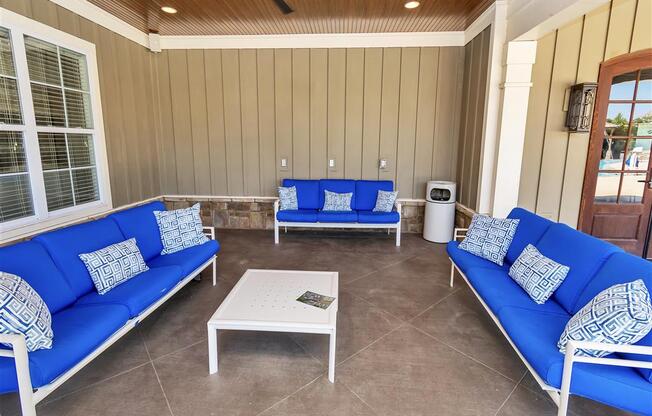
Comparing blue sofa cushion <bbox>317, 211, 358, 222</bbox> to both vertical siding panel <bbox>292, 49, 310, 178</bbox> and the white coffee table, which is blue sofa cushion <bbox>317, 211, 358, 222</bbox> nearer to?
vertical siding panel <bbox>292, 49, 310, 178</bbox>

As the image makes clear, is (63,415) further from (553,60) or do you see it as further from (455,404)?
(553,60)

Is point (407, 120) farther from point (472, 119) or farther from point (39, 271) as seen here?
point (39, 271)

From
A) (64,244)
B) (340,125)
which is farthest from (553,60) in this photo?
(64,244)

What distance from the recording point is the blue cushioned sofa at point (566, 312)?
1516mm

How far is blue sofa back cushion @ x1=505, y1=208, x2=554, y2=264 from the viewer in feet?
8.92

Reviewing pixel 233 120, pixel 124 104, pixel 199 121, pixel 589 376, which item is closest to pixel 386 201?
pixel 233 120

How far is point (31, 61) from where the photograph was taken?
3.19m

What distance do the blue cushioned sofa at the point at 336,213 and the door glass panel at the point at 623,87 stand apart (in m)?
2.80

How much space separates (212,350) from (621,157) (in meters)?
4.80

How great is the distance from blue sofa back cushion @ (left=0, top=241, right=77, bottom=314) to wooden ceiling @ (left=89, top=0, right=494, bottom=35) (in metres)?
3.25

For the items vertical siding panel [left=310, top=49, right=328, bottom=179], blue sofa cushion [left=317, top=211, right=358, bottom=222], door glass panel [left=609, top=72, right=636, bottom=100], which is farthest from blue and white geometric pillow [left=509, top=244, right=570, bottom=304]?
vertical siding panel [left=310, top=49, right=328, bottom=179]

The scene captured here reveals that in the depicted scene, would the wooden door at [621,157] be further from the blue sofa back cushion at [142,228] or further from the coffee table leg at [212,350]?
the blue sofa back cushion at [142,228]

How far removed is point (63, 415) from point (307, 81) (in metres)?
4.77

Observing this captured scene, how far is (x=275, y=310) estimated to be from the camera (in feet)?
7.39
